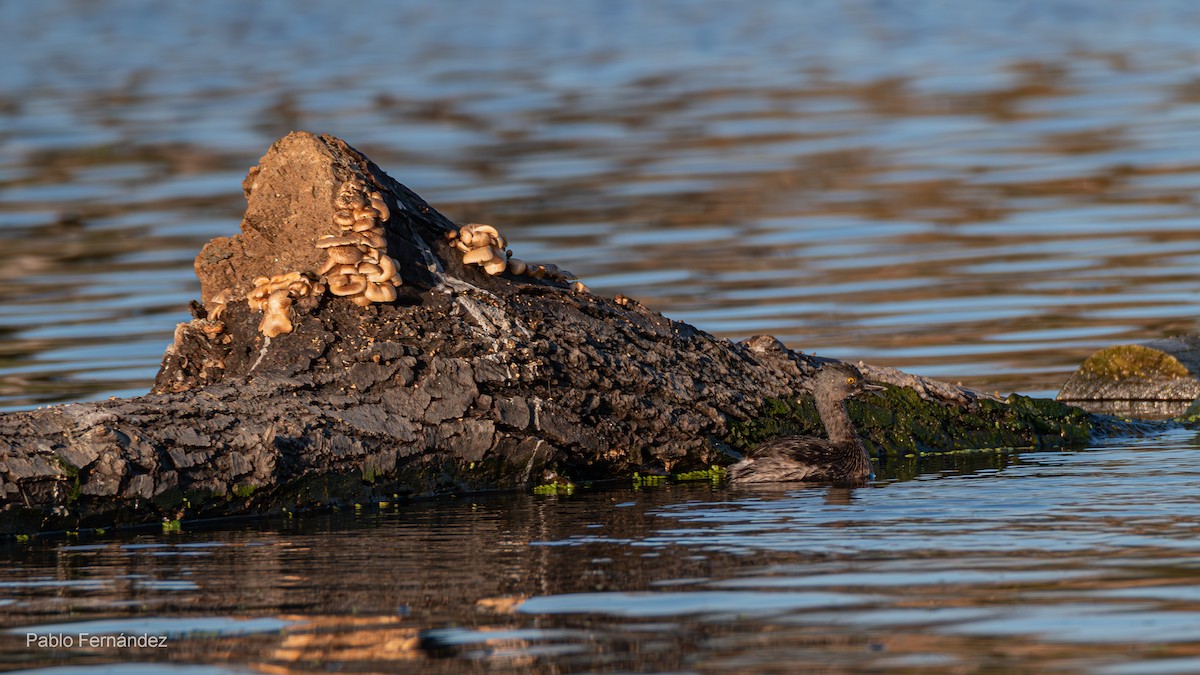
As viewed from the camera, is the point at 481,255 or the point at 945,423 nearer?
the point at 481,255

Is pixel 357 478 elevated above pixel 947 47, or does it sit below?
below

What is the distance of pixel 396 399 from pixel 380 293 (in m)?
0.59

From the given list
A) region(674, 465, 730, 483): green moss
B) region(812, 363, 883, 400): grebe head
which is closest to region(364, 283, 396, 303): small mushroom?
region(674, 465, 730, 483): green moss

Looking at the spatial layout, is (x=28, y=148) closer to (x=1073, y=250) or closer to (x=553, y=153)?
(x=553, y=153)

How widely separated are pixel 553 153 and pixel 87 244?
867 centimetres

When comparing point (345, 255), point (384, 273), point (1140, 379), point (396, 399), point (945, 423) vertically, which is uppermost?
point (345, 255)

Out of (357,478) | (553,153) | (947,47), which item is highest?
(947,47)

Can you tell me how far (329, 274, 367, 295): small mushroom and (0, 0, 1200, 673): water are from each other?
1.20m

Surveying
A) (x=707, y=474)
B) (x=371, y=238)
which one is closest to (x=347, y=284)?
(x=371, y=238)

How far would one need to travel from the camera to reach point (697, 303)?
1727 cm

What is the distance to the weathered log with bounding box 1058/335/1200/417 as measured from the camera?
12773 mm

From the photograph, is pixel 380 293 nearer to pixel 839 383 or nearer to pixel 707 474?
pixel 707 474

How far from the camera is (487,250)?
410 inches

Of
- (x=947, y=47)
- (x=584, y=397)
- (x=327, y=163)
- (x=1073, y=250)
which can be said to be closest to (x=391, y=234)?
(x=327, y=163)
